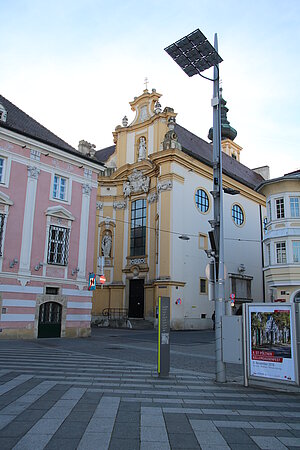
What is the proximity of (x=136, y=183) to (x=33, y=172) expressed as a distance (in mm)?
17706

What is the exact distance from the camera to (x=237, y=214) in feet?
142

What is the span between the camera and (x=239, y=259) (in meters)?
41.7

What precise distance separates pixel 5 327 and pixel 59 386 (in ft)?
39.9

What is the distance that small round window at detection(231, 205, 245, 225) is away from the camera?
42562 millimetres

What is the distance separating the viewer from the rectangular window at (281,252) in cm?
2852

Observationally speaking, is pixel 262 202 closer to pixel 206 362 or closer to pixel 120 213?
pixel 120 213

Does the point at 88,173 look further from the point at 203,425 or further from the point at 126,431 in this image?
the point at 126,431

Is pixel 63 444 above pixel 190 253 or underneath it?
underneath

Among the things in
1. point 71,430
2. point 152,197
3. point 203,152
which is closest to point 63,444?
point 71,430

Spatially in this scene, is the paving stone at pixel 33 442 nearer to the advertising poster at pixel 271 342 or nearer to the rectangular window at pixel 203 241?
the advertising poster at pixel 271 342

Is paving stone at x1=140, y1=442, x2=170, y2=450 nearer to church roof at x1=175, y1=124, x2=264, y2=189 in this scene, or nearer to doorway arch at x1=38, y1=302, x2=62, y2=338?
doorway arch at x1=38, y1=302, x2=62, y2=338

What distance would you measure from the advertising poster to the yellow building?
19.4 m

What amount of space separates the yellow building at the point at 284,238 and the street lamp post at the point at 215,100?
18309 mm

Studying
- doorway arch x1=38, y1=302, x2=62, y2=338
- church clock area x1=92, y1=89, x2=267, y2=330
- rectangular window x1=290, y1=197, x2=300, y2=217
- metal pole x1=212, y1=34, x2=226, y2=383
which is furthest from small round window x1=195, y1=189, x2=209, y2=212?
metal pole x1=212, y1=34, x2=226, y2=383
